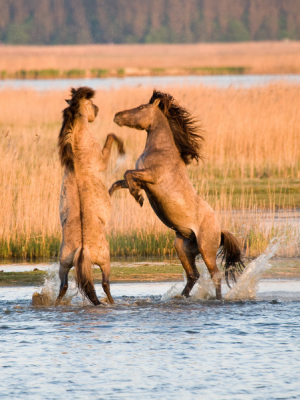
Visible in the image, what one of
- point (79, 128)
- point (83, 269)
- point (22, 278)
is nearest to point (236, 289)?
point (83, 269)

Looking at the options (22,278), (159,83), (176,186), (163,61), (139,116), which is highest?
(163,61)

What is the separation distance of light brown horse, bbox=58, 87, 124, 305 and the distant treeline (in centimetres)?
8702

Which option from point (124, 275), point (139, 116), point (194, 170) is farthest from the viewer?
point (194, 170)

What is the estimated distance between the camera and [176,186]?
8.20 metres

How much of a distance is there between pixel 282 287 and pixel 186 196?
4.70 feet

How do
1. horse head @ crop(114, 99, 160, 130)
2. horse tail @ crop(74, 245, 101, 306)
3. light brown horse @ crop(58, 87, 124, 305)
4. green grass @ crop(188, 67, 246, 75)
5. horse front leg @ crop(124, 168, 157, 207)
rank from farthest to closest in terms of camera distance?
1. green grass @ crop(188, 67, 246, 75)
2. horse head @ crop(114, 99, 160, 130)
3. horse front leg @ crop(124, 168, 157, 207)
4. light brown horse @ crop(58, 87, 124, 305)
5. horse tail @ crop(74, 245, 101, 306)

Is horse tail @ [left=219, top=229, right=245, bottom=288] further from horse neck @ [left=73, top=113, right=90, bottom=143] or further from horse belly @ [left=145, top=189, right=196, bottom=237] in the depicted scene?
horse neck @ [left=73, top=113, right=90, bottom=143]

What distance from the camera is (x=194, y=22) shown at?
102312 mm

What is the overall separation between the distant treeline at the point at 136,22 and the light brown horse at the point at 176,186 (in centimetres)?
8645

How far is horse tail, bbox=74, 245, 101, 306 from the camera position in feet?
23.8

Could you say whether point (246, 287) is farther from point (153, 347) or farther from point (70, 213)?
point (153, 347)

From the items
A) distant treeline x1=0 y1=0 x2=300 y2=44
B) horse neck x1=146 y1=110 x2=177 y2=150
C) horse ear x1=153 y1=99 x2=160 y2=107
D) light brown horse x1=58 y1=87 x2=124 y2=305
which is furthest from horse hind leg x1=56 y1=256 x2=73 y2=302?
distant treeline x1=0 y1=0 x2=300 y2=44

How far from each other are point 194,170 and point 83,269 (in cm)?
987

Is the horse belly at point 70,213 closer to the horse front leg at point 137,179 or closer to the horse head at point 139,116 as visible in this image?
the horse front leg at point 137,179
